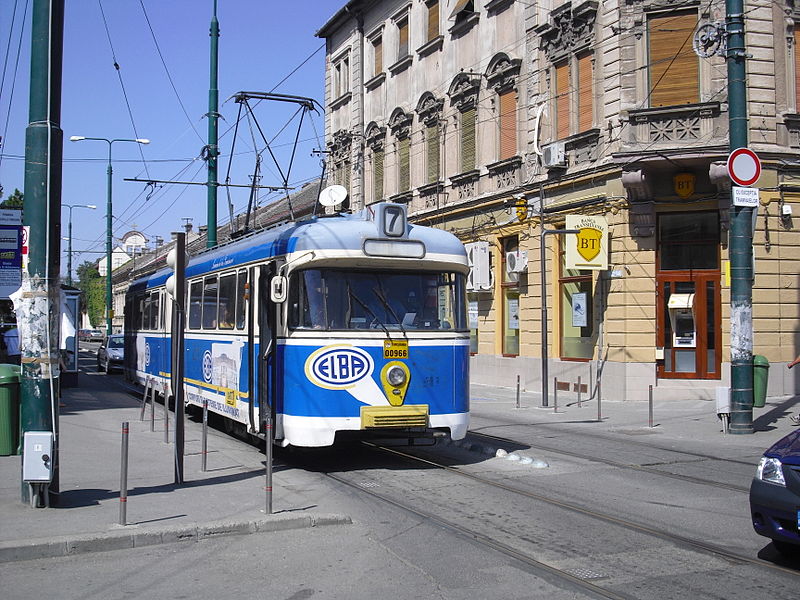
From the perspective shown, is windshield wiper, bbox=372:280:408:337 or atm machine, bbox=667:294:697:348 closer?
windshield wiper, bbox=372:280:408:337

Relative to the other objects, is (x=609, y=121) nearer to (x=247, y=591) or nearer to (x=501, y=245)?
(x=501, y=245)

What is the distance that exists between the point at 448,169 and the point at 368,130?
737cm

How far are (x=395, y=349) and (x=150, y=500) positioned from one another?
12.0 ft

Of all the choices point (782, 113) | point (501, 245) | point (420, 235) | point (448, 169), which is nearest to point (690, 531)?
point (420, 235)

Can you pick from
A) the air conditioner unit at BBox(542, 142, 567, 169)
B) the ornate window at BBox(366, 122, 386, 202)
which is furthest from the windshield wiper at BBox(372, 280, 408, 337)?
the ornate window at BBox(366, 122, 386, 202)

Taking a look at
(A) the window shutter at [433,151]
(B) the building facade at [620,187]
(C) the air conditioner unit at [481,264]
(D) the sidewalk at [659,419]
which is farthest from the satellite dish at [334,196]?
(A) the window shutter at [433,151]

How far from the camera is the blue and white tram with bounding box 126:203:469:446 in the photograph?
1128 cm

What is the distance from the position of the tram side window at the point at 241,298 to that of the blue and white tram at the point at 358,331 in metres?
0.63

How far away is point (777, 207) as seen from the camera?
20922 millimetres

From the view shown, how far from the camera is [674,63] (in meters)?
21.3

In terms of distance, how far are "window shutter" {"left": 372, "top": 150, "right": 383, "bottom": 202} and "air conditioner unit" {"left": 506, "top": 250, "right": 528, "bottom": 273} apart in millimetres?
11337

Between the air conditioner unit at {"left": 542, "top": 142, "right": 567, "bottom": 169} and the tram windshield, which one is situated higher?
the air conditioner unit at {"left": 542, "top": 142, "right": 567, "bottom": 169}

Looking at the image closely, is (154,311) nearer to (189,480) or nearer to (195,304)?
(195,304)

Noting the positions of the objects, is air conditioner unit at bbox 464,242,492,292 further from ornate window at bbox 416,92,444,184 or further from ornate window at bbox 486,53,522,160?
ornate window at bbox 416,92,444,184
